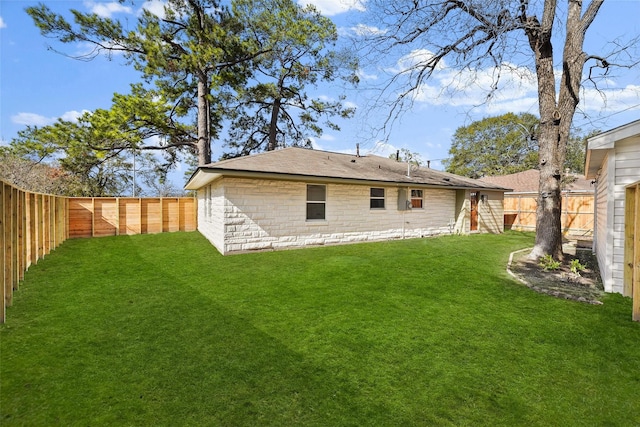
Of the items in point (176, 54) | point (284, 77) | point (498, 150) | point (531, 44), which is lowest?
point (531, 44)

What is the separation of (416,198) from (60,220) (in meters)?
13.2

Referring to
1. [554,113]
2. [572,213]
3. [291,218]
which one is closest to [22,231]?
[291,218]

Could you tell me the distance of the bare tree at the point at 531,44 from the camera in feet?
24.9

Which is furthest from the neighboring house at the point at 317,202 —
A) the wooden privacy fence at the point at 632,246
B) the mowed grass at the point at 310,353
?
the wooden privacy fence at the point at 632,246

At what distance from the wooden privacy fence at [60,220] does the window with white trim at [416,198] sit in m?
10.1

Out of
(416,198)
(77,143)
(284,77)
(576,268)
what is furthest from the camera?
(284,77)

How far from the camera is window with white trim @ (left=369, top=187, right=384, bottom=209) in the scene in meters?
11.1

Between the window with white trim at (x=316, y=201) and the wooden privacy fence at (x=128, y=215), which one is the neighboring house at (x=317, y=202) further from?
the wooden privacy fence at (x=128, y=215)

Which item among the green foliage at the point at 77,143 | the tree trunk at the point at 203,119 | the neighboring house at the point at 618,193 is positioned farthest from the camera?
the tree trunk at the point at 203,119

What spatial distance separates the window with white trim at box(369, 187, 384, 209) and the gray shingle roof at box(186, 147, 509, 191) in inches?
21.4

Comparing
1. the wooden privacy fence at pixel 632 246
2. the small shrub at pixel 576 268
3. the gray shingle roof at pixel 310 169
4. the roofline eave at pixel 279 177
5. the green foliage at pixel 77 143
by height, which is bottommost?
the small shrub at pixel 576 268

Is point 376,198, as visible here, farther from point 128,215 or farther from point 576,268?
point 128,215

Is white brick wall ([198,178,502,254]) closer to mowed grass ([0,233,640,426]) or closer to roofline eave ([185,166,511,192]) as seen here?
roofline eave ([185,166,511,192])

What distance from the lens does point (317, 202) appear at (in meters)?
9.93
